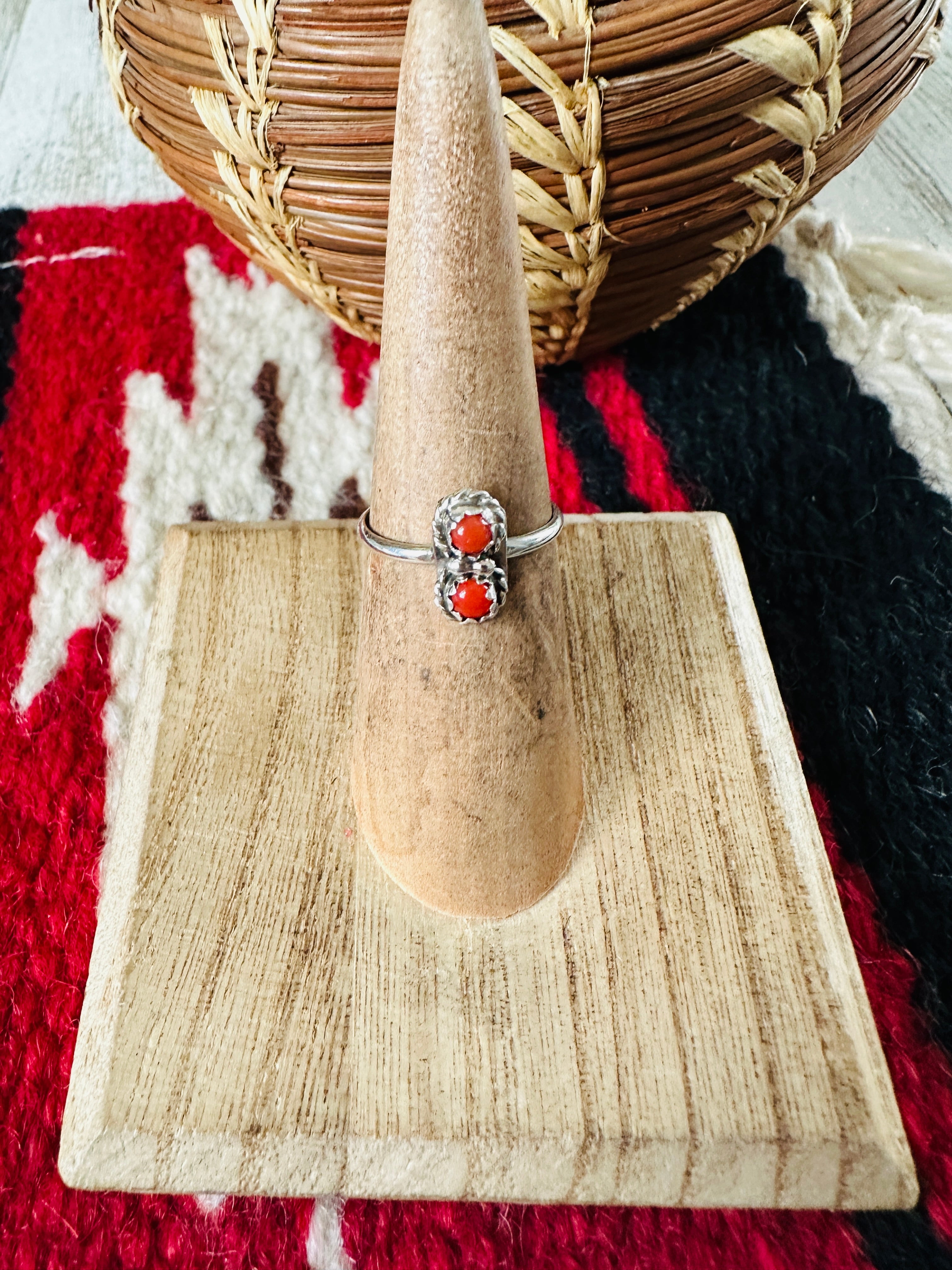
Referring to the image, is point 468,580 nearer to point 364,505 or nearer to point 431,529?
point 431,529

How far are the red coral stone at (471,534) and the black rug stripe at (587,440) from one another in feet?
1.32

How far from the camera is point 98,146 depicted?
3.81ft

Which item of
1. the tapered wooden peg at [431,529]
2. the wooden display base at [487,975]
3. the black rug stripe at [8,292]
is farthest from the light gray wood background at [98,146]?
the tapered wooden peg at [431,529]

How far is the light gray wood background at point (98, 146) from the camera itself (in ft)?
3.14

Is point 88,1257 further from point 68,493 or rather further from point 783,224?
point 783,224

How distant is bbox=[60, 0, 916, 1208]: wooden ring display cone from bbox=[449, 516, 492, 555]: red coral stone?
18mm

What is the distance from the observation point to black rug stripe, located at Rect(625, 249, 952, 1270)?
60 centimetres

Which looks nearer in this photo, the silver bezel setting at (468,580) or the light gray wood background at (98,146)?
the silver bezel setting at (468,580)

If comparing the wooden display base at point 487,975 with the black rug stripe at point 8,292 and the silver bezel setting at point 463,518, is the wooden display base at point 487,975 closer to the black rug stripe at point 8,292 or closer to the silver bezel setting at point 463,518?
the silver bezel setting at point 463,518

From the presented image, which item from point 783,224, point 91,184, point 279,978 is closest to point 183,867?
point 279,978

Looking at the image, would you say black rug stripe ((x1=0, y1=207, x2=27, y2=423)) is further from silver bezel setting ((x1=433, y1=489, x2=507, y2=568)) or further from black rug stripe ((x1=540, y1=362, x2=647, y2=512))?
silver bezel setting ((x1=433, y1=489, x2=507, y2=568))

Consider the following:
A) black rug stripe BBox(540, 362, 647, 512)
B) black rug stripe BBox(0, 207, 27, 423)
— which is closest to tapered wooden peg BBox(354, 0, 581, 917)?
black rug stripe BBox(540, 362, 647, 512)

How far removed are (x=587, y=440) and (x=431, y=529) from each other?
443mm

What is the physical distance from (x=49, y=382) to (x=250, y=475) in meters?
0.21
